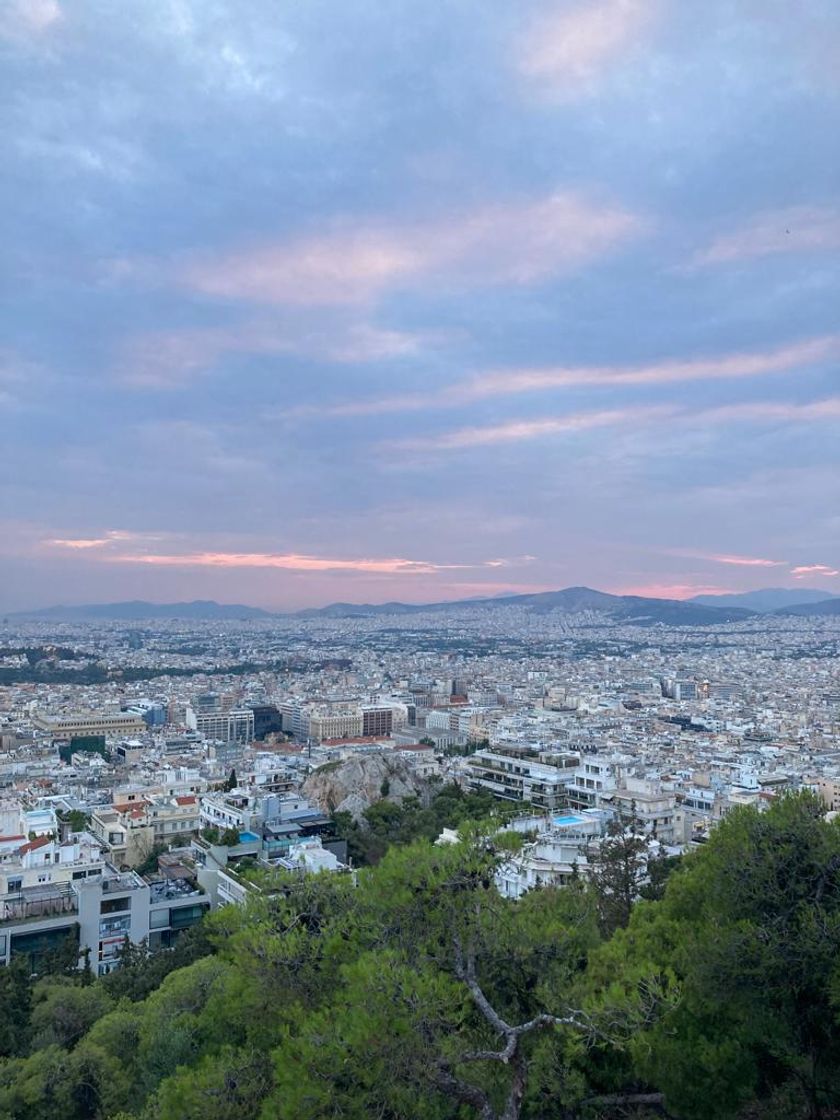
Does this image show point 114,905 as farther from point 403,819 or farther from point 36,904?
point 403,819

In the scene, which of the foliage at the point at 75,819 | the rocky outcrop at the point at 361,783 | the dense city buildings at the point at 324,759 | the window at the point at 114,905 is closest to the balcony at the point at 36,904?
the dense city buildings at the point at 324,759

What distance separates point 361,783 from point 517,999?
67.8 feet

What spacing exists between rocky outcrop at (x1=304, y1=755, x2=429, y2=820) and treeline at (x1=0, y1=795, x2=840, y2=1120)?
1833 centimetres

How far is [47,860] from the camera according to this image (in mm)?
16969

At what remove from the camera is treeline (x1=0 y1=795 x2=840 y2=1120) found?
4652mm

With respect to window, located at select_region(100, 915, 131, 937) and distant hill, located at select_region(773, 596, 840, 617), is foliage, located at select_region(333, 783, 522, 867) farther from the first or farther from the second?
distant hill, located at select_region(773, 596, 840, 617)

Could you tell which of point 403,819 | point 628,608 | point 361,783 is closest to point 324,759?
point 361,783

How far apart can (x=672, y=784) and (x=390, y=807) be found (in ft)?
28.2

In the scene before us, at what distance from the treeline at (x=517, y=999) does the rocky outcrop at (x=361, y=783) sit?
1833cm

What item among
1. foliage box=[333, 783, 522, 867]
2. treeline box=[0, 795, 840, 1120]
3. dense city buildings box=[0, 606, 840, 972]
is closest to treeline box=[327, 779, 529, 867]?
foliage box=[333, 783, 522, 867]

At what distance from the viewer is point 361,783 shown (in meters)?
25.7

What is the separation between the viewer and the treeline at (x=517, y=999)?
465 centimetres

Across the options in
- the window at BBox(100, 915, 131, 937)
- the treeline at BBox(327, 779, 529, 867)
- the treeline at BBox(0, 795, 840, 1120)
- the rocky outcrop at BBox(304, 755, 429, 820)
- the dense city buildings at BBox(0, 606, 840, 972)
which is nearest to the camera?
the treeline at BBox(0, 795, 840, 1120)

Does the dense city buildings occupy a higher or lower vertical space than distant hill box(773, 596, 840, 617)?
lower
